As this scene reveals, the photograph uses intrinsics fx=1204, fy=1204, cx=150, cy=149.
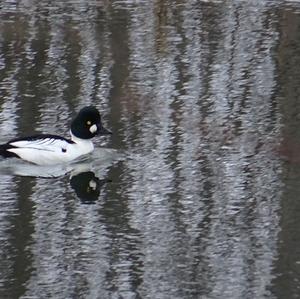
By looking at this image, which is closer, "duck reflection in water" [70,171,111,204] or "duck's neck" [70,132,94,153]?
"duck reflection in water" [70,171,111,204]

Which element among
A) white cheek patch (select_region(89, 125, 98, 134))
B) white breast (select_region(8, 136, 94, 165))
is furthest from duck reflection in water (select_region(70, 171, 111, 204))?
white cheek patch (select_region(89, 125, 98, 134))

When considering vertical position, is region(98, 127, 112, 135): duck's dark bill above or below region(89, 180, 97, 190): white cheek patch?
above

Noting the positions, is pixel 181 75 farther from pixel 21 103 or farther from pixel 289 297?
pixel 289 297

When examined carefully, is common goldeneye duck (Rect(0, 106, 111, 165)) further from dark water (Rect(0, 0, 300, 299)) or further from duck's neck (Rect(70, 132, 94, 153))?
dark water (Rect(0, 0, 300, 299))

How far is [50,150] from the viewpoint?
12070 mm

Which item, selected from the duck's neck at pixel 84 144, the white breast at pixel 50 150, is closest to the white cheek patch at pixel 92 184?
the white breast at pixel 50 150

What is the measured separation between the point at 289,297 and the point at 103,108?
5.73 m

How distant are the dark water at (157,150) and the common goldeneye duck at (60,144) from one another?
0.22 metres

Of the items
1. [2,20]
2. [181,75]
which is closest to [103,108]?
[181,75]

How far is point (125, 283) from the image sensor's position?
8.84m

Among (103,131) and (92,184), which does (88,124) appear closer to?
(103,131)

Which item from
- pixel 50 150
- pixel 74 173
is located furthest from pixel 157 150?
pixel 50 150

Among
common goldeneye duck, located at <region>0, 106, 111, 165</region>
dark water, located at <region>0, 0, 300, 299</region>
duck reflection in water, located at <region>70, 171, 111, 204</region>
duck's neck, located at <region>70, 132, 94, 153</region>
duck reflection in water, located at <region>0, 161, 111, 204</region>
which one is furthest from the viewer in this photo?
duck's neck, located at <region>70, 132, 94, 153</region>

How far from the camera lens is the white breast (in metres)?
12.0
